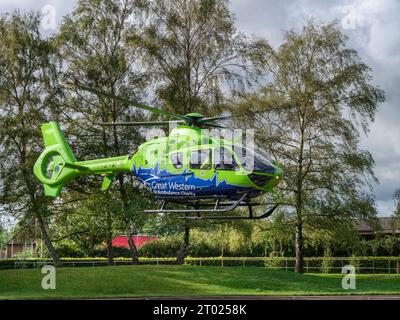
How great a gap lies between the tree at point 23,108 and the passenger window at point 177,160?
1956cm

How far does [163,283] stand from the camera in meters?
30.7

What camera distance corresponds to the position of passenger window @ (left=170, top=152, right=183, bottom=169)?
19062 mm

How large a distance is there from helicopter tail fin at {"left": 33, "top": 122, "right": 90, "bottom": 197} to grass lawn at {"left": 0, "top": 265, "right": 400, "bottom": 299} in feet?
20.3

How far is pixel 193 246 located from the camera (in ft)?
183

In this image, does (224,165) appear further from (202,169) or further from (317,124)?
(317,124)

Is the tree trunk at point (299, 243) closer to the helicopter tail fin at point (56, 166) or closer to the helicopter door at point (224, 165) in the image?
the helicopter tail fin at point (56, 166)

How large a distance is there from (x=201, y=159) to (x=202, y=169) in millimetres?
295

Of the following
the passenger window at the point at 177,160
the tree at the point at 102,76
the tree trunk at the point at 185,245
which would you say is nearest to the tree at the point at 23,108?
the tree at the point at 102,76

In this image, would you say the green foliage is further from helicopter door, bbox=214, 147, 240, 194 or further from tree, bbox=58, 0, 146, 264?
helicopter door, bbox=214, 147, 240, 194

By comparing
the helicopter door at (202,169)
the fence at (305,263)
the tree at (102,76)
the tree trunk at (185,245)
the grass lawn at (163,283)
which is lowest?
the fence at (305,263)

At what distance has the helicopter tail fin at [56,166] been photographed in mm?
22594

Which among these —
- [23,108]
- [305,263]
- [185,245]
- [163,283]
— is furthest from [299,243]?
[23,108]

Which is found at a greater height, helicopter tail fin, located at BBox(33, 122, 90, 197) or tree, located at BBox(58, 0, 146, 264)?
tree, located at BBox(58, 0, 146, 264)

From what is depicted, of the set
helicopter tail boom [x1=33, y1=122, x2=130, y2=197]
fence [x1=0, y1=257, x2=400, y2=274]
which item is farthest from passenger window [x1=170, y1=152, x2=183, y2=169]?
fence [x1=0, y1=257, x2=400, y2=274]
